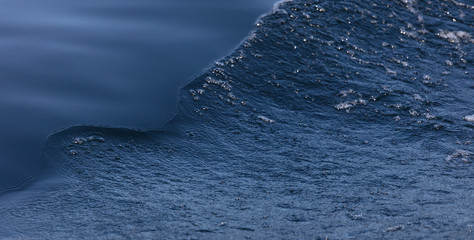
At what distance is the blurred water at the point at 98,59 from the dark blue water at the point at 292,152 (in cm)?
28

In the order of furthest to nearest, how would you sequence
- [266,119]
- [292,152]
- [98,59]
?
[98,59], [266,119], [292,152]

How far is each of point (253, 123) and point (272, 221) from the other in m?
2.24

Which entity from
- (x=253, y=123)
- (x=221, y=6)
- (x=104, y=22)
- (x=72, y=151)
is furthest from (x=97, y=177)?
(x=221, y=6)

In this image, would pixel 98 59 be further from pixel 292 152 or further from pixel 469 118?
pixel 469 118

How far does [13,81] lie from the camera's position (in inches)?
311

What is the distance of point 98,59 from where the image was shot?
857 centimetres

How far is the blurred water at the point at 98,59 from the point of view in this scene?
729cm

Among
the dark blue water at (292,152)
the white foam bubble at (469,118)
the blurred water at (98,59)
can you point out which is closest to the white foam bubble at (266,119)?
the dark blue water at (292,152)

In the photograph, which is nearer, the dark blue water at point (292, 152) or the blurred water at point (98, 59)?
the dark blue water at point (292, 152)

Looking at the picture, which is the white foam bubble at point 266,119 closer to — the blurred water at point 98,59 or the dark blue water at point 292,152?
the dark blue water at point 292,152

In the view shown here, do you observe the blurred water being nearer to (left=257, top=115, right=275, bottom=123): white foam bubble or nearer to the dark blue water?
the dark blue water

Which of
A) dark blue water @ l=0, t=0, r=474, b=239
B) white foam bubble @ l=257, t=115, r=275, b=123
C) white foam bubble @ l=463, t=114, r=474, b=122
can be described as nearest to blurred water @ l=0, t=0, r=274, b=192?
dark blue water @ l=0, t=0, r=474, b=239

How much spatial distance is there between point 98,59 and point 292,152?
3.26 metres

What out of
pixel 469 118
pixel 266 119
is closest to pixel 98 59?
pixel 266 119
